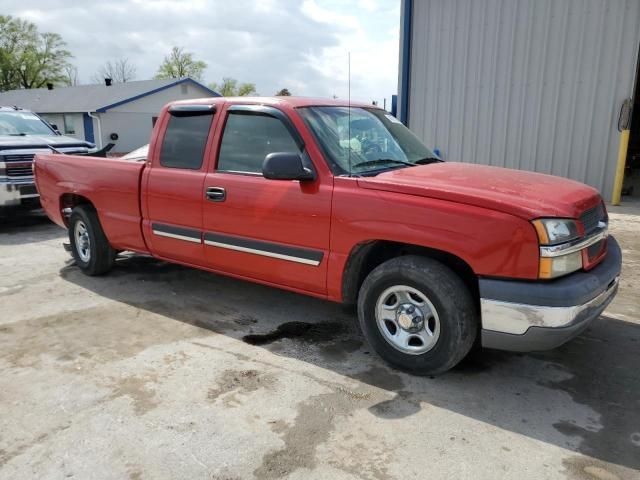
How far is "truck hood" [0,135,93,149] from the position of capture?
846 centimetres

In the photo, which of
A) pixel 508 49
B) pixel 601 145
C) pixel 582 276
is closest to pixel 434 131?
pixel 508 49

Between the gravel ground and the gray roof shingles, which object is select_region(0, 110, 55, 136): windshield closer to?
the gravel ground

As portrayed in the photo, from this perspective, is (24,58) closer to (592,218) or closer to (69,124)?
(69,124)

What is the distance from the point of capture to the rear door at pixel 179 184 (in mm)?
4426

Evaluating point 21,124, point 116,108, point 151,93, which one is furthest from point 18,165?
point 151,93

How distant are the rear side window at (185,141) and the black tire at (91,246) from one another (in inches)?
53.2

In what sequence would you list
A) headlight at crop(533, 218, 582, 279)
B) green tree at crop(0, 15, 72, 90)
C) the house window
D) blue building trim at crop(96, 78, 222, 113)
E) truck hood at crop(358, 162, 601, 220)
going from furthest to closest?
green tree at crop(0, 15, 72, 90)
the house window
blue building trim at crop(96, 78, 222, 113)
truck hood at crop(358, 162, 601, 220)
headlight at crop(533, 218, 582, 279)

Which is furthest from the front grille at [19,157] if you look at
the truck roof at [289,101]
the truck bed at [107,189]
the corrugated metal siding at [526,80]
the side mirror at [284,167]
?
the corrugated metal siding at [526,80]

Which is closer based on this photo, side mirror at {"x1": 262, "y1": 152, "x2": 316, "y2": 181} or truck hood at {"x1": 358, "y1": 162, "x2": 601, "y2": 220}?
truck hood at {"x1": 358, "y1": 162, "x2": 601, "y2": 220}

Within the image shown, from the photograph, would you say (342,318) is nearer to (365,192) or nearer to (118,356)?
(365,192)

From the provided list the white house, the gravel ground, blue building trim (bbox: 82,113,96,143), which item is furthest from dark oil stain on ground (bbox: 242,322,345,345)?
blue building trim (bbox: 82,113,96,143)

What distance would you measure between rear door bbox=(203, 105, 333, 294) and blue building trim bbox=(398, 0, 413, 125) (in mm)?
9239

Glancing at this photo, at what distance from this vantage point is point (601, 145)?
10.9 metres

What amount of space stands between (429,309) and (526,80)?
975 centimetres
